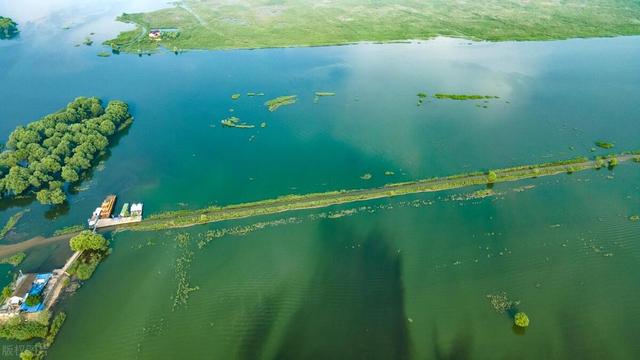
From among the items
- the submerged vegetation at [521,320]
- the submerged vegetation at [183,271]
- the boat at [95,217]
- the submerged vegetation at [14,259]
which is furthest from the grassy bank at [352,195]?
the submerged vegetation at [521,320]

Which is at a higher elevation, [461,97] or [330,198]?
[461,97]

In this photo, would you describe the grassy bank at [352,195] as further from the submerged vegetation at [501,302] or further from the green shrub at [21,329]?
the submerged vegetation at [501,302]

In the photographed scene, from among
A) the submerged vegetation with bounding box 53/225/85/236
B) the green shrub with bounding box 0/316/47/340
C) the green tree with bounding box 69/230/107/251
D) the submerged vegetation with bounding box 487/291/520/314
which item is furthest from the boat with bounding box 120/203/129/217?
the submerged vegetation with bounding box 487/291/520/314

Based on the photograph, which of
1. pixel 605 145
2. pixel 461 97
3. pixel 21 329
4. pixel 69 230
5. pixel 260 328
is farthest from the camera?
pixel 461 97

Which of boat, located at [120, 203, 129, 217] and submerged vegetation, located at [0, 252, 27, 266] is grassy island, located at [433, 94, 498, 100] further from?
submerged vegetation, located at [0, 252, 27, 266]

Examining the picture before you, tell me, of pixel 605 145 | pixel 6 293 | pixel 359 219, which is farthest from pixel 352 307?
pixel 605 145

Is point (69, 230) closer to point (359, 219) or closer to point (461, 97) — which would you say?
point (359, 219)

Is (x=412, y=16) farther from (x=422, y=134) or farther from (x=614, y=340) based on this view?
(x=614, y=340)
